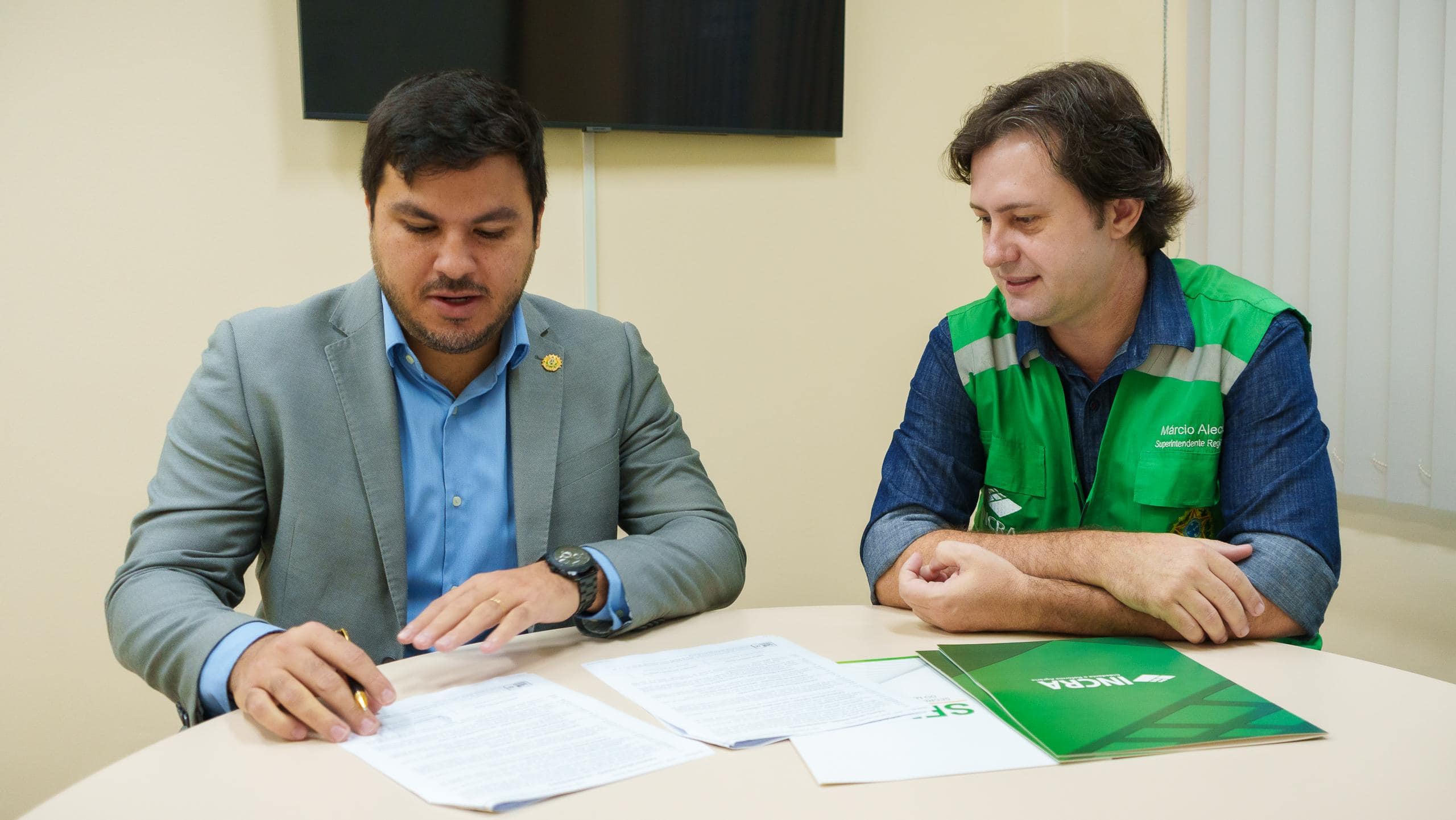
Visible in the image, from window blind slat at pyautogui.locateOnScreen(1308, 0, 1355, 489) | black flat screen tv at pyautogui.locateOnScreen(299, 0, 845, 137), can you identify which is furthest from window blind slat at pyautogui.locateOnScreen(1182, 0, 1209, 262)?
black flat screen tv at pyautogui.locateOnScreen(299, 0, 845, 137)

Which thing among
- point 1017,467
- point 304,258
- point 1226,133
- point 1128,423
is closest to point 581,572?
point 1017,467

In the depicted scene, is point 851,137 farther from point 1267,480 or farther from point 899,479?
point 1267,480

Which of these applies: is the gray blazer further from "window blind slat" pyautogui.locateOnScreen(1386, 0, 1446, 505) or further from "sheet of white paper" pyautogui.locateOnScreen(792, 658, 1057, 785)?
"window blind slat" pyautogui.locateOnScreen(1386, 0, 1446, 505)

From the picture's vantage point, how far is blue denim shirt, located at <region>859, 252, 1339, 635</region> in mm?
1440

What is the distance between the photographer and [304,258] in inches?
105

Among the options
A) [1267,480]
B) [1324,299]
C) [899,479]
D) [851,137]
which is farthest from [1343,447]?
[851,137]

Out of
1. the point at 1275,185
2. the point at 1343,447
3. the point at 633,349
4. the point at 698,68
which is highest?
the point at 698,68

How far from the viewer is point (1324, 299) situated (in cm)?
249

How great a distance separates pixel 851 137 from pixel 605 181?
0.77 m

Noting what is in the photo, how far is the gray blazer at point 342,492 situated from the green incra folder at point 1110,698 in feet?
1.41

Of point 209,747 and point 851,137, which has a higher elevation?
point 851,137

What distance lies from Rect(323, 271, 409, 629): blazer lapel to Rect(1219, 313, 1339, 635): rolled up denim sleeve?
1162mm

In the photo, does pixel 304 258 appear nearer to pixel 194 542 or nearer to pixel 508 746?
pixel 194 542

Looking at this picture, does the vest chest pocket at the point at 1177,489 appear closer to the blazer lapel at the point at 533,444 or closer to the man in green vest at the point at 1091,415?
the man in green vest at the point at 1091,415
